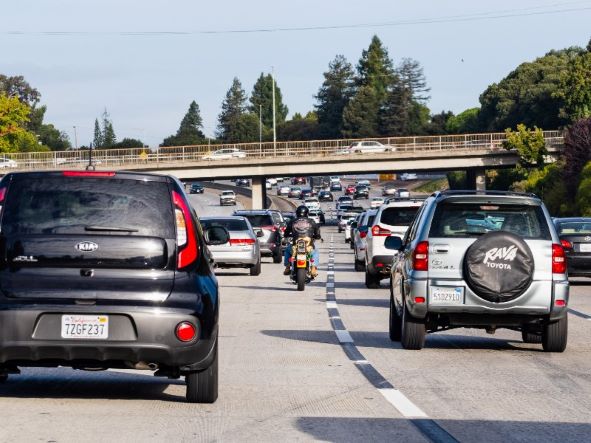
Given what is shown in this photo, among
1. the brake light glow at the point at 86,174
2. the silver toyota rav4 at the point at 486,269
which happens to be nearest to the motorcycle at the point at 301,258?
the silver toyota rav4 at the point at 486,269

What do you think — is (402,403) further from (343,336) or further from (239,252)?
(239,252)

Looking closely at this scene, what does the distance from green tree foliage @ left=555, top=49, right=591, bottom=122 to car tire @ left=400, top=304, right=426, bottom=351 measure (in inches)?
4432

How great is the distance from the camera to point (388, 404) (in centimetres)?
1096

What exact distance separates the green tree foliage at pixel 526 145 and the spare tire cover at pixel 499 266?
87.3m

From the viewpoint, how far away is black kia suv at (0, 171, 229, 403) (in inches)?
406

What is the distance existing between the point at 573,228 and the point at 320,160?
71.6m

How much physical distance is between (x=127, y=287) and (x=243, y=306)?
1355 cm

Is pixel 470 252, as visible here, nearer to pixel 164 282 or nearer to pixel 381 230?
pixel 164 282

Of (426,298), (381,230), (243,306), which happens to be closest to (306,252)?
(381,230)

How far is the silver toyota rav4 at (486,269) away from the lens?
1495 centimetres

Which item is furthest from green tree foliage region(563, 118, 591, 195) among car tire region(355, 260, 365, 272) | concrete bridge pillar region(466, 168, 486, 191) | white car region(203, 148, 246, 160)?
car tire region(355, 260, 365, 272)

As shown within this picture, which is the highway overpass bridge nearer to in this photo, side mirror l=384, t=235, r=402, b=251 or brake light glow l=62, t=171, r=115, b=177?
side mirror l=384, t=235, r=402, b=251

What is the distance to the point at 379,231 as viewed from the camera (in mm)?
29531

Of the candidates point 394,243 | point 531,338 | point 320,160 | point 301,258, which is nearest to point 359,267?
point 301,258
